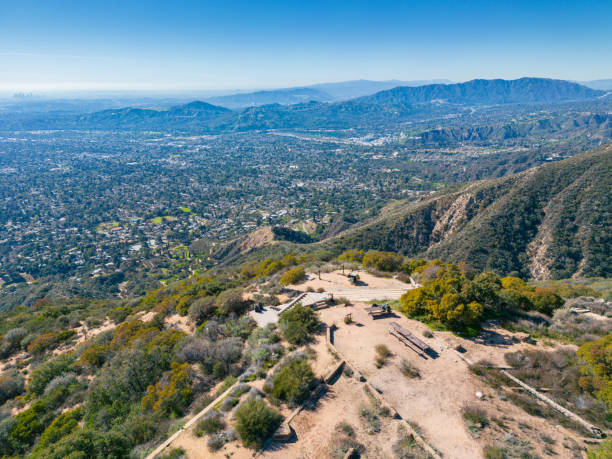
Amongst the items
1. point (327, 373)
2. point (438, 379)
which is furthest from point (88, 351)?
point (438, 379)

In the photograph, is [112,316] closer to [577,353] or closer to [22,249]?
[577,353]

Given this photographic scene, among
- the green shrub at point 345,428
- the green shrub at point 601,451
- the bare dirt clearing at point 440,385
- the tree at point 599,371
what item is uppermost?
the tree at point 599,371

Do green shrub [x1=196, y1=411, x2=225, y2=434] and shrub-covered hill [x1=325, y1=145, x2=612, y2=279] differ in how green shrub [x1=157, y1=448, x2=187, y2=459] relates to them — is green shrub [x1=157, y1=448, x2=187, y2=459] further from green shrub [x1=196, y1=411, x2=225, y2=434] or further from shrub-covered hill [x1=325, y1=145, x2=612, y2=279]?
shrub-covered hill [x1=325, y1=145, x2=612, y2=279]

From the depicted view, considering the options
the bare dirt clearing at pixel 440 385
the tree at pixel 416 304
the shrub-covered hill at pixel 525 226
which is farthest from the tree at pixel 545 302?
the shrub-covered hill at pixel 525 226

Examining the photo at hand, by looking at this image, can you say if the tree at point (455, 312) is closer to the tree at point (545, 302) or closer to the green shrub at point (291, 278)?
the tree at point (545, 302)

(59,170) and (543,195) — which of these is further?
(59,170)

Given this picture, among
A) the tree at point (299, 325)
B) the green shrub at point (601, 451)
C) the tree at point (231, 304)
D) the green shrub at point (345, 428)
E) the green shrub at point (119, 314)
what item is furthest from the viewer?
the green shrub at point (119, 314)
